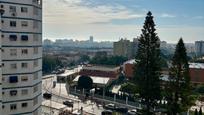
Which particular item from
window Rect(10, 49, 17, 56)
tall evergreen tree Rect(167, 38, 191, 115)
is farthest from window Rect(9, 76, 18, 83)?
tall evergreen tree Rect(167, 38, 191, 115)

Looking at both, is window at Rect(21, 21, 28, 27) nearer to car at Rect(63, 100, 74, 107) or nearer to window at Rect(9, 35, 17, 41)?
window at Rect(9, 35, 17, 41)

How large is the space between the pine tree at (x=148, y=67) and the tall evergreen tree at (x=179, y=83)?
5.92ft

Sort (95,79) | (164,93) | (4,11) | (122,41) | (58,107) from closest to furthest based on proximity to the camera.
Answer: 1. (4,11)
2. (164,93)
3. (58,107)
4. (95,79)
5. (122,41)

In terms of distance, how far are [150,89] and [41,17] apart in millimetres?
12856

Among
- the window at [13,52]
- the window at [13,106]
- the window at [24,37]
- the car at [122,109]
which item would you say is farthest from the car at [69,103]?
the window at [13,52]

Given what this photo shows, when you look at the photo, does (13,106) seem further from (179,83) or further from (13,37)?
(179,83)

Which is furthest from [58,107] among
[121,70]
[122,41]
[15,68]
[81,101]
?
[122,41]

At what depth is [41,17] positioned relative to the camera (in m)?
35.5

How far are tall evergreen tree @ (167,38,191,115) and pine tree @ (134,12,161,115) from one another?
1.80 metres

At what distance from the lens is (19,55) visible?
32.4m

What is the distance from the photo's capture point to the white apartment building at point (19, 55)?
3134 centimetres

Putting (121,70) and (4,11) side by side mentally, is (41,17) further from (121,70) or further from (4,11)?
(121,70)

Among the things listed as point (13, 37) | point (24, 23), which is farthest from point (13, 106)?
point (24, 23)

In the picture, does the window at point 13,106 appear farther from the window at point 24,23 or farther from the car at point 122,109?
the car at point 122,109
